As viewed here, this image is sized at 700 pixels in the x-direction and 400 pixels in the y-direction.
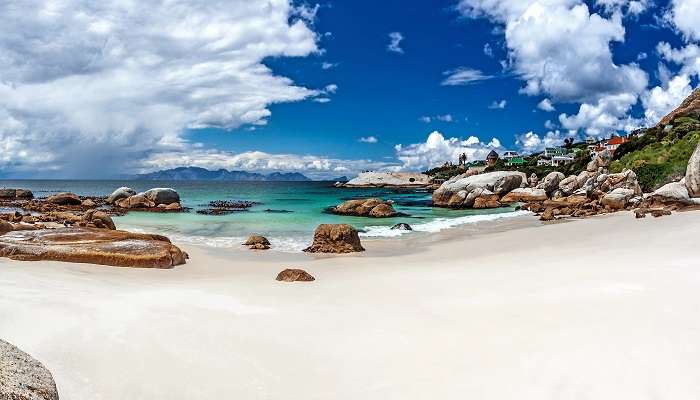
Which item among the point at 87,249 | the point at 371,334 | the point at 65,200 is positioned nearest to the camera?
the point at 371,334

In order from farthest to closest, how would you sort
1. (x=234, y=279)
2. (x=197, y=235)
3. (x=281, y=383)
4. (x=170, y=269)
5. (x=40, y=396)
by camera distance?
1. (x=197, y=235)
2. (x=170, y=269)
3. (x=234, y=279)
4. (x=281, y=383)
5. (x=40, y=396)

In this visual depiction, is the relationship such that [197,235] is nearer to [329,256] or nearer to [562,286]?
[329,256]

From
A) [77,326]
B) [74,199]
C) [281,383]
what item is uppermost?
[74,199]

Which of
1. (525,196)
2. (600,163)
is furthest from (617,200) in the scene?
(600,163)

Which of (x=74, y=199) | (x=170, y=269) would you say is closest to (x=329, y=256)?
(x=170, y=269)

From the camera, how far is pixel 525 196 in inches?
1999

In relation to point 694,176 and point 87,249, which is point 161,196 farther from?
point 694,176

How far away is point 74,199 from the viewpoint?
4822 cm

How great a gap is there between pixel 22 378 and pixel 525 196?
171 ft

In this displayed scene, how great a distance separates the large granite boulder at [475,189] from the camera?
49.1m

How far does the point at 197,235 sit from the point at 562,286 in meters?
19.5

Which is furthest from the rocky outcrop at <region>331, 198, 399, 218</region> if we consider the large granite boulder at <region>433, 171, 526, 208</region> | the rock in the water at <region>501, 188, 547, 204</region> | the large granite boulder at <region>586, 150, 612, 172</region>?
the large granite boulder at <region>586, 150, 612, 172</region>

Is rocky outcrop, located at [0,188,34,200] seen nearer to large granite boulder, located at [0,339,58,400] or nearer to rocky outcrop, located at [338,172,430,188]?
large granite boulder, located at [0,339,58,400]

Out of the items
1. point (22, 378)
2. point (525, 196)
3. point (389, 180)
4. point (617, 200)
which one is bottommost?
point (22, 378)
